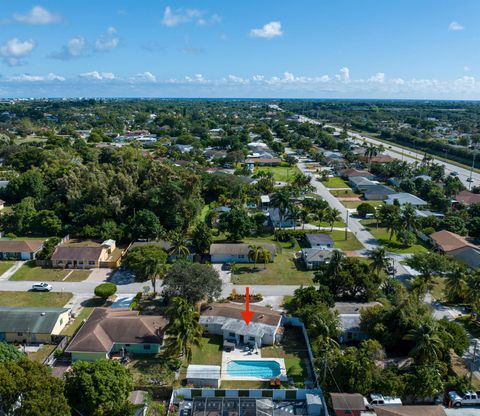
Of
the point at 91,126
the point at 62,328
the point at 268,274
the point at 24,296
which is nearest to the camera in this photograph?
the point at 62,328

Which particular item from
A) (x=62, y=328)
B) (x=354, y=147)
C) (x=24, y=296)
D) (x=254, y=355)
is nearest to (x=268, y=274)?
(x=254, y=355)

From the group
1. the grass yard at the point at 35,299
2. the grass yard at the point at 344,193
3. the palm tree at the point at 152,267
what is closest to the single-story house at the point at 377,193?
the grass yard at the point at 344,193

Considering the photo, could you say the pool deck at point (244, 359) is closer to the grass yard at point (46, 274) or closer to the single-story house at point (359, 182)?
the grass yard at point (46, 274)

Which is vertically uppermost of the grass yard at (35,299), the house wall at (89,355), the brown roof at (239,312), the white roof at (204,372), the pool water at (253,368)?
the brown roof at (239,312)

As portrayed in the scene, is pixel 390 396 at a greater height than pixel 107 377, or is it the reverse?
pixel 107 377

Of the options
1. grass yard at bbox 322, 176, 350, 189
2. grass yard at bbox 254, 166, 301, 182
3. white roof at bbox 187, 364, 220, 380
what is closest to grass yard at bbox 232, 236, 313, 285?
white roof at bbox 187, 364, 220, 380

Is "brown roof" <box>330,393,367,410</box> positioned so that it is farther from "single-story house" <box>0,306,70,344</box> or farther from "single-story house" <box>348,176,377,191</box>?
"single-story house" <box>348,176,377,191</box>

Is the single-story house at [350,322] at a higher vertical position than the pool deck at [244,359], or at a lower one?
higher

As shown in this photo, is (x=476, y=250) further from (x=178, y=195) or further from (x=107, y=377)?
(x=107, y=377)
